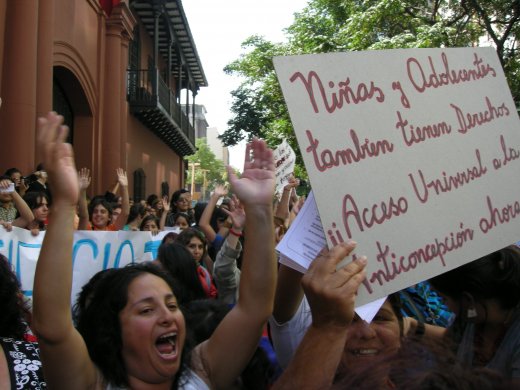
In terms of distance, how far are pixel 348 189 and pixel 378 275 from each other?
0.90ft

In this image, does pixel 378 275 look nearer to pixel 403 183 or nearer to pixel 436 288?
pixel 403 183

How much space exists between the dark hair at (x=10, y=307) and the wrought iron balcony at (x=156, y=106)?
16184 millimetres

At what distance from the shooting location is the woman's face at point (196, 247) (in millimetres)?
4867

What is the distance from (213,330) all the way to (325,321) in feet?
4.04

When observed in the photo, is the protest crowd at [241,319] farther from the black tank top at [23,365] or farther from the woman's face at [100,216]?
the woman's face at [100,216]

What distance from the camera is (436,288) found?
2172mm

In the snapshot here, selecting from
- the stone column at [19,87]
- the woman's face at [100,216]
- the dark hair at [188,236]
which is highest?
the stone column at [19,87]

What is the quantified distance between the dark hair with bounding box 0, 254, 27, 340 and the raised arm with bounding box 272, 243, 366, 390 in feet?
4.69

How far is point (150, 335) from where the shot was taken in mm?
2086

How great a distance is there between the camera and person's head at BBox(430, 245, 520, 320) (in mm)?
2016

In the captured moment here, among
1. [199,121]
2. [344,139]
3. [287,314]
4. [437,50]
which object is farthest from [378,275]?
[199,121]

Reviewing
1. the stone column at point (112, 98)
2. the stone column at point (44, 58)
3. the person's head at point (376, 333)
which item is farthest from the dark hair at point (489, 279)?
the stone column at point (112, 98)

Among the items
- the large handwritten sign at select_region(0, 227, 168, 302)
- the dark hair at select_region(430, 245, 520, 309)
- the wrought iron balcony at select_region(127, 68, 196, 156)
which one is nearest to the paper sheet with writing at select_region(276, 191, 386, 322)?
the dark hair at select_region(430, 245, 520, 309)

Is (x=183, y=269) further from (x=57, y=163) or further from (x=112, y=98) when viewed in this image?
(x=112, y=98)
